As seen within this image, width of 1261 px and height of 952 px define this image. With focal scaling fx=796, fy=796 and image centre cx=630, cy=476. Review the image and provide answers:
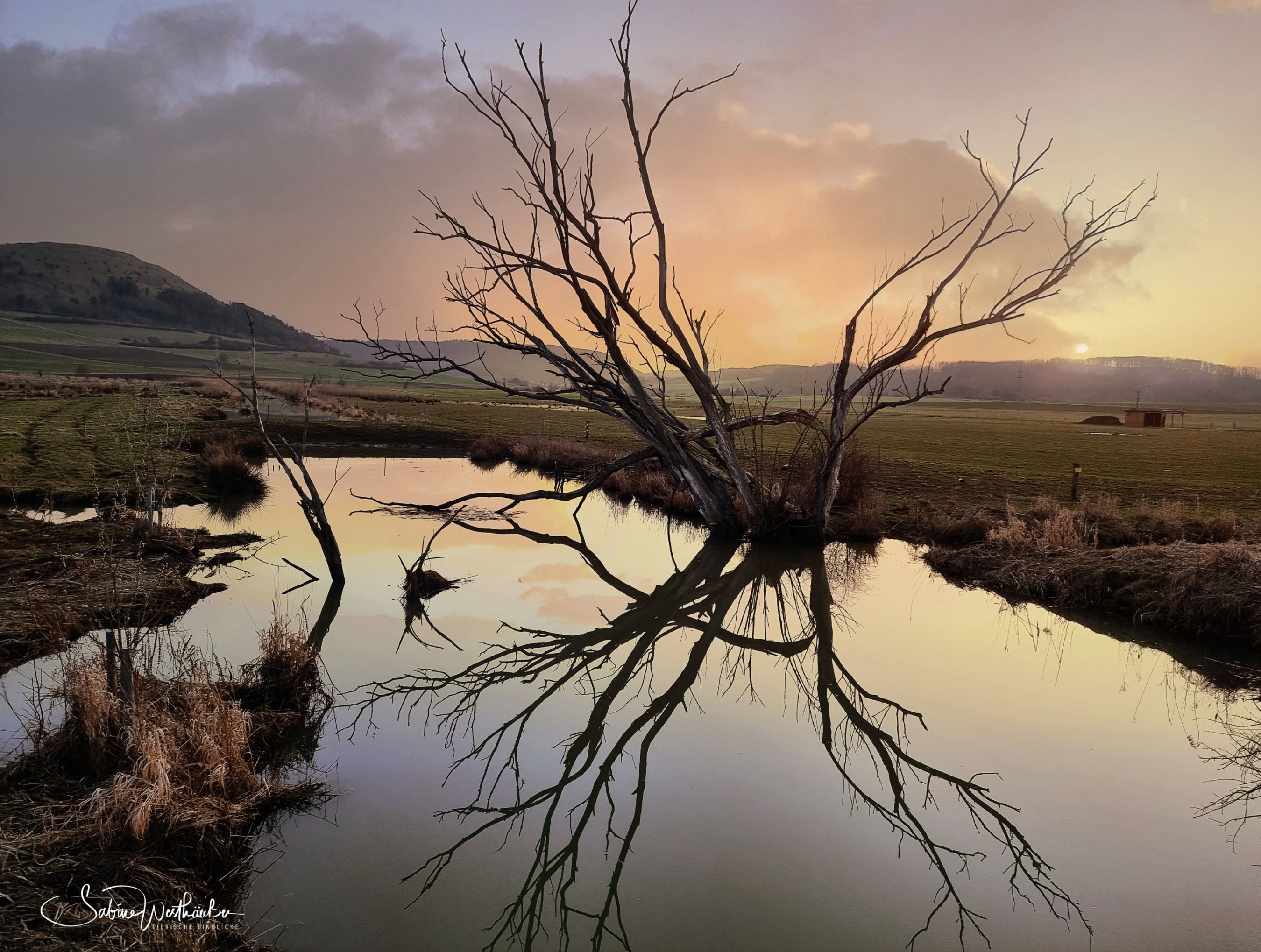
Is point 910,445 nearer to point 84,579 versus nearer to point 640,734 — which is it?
point 640,734

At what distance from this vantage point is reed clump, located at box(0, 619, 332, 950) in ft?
13.9

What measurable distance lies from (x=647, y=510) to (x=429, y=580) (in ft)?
30.5

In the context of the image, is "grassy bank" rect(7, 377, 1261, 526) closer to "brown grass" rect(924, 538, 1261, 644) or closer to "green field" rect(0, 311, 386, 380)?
"brown grass" rect(924, 538, 1261, 644)

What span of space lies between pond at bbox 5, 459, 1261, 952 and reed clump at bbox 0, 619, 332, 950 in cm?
34

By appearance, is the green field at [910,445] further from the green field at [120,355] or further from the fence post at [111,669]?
the green field at [120,355]

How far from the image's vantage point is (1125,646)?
10.2 metres

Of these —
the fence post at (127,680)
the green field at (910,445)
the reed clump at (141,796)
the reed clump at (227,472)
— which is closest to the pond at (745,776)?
the reed clump at (141,796)

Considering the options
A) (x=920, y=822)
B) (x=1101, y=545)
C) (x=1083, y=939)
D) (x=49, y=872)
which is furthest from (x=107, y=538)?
(x=1101, y=545)

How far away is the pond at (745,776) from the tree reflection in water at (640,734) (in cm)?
3

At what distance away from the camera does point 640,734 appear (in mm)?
7480

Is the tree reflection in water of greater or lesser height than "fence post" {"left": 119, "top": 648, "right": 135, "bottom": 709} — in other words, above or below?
below

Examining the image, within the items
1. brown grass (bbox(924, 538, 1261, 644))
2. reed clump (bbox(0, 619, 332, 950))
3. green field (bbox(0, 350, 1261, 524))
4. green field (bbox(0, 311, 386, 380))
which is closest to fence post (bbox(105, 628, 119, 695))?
reed clump (bbox(0, 619, 332, 950))

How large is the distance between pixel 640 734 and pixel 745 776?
1194mm

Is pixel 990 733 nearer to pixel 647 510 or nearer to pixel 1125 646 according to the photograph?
pixel 1125 646
